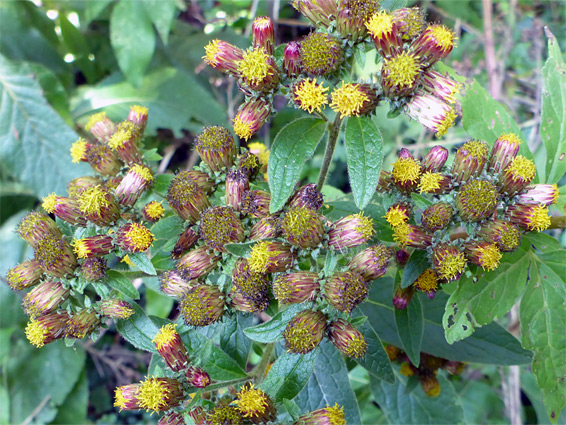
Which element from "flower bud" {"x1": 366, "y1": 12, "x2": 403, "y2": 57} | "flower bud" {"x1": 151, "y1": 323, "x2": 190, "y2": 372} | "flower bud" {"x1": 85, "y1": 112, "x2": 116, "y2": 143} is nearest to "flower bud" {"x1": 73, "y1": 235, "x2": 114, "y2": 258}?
"flower bud" {"x1": 151, "y1": 323, "x2": 190, "y2": 372}

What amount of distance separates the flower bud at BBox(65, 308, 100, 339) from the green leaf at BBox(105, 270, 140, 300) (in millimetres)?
132

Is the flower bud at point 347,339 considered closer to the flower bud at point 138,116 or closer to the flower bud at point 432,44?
the flower bud at point 432,44

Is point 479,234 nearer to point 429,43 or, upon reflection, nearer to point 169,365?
point 429,43

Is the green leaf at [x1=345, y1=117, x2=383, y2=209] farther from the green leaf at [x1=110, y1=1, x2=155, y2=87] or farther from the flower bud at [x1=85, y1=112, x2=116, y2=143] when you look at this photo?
the green leaf at [x1=110, y1=1, x2=155, y2=87]

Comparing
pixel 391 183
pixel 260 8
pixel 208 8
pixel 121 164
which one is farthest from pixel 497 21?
pixel 121 164

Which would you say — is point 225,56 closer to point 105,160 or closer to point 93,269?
point 105,160

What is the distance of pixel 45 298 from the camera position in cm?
198

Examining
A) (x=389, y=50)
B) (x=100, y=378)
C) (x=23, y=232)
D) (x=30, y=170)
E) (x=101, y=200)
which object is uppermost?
(x=389, y=50)

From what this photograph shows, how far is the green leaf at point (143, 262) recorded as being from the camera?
195cm

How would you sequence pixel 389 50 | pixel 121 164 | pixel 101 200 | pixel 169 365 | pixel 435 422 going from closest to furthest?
pixel 389 50 → pixel 169 365 → pixel 101 200 → pixel 121 164 → pixel 435 422

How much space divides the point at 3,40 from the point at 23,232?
2.89 metres

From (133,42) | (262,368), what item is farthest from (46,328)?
(133,42)

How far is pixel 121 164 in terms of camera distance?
7.71ft

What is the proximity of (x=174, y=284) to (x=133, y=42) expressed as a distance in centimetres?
247
